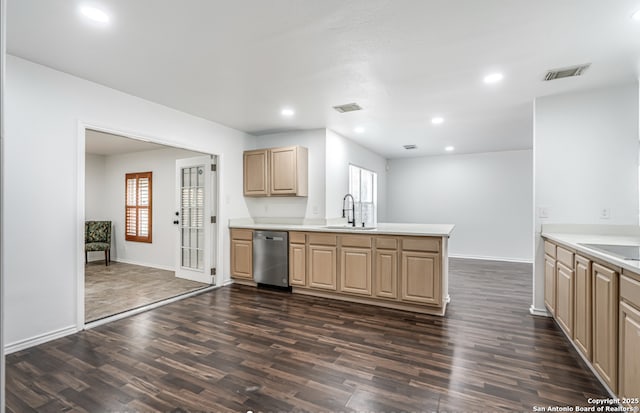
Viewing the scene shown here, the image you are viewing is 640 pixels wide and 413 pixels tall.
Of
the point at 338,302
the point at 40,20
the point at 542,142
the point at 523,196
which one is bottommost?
the point at 338,302

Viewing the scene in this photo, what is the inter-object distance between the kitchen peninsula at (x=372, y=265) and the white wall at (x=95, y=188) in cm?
445

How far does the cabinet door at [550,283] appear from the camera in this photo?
2.95m

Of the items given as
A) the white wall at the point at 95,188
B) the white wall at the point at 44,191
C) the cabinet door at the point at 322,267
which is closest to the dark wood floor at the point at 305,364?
the white wall at the point at 44,191

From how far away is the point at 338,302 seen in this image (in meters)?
3.90

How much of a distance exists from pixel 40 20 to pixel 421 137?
16.4ft

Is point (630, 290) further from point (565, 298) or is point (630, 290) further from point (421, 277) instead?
point (421, 277)

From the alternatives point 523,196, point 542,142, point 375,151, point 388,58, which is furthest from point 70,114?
point 523,196

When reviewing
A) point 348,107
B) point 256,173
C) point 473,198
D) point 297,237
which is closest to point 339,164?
point 256,173

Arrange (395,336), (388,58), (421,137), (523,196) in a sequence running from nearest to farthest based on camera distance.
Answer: (388,58), (395,336), (421,137), (523,196)

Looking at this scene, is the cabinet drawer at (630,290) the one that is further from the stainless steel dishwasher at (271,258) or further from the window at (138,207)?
the window at (138,207)

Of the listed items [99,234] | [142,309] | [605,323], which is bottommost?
[142,309]

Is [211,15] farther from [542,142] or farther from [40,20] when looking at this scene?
[542,142]

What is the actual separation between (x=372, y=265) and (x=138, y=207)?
17.3 ft

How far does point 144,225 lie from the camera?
21.1ft
